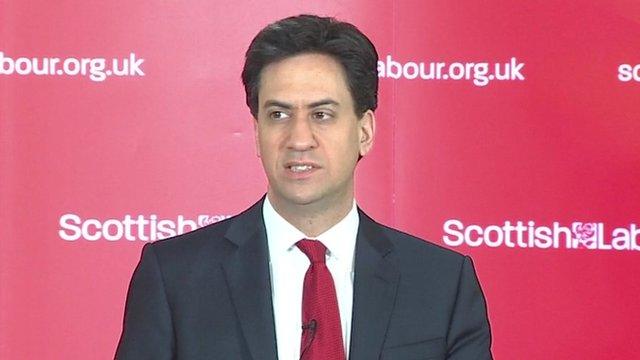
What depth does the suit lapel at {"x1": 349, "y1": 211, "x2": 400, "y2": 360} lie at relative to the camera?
2.08 m

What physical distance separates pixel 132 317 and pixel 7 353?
1.39 m

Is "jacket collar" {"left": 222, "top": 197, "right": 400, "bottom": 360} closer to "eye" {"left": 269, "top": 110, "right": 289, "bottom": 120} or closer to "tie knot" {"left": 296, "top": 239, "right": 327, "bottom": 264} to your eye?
"tie knot" {"left": 296, "top": 239, "right": 327, "bottom": 264}

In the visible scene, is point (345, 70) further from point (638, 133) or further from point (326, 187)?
point (638, 133)

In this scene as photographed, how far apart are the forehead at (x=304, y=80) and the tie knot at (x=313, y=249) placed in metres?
0.26

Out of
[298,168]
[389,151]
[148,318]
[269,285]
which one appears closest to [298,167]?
[298,168]

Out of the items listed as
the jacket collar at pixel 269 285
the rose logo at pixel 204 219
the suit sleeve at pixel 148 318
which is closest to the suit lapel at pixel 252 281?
the jacket collar at pixel 269 285

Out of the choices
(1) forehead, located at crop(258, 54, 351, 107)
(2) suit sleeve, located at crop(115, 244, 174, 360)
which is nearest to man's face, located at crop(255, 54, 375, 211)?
(1) forehead, located at crop(258, 54, 351, 107)

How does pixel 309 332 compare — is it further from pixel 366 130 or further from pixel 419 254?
pixel 366 130

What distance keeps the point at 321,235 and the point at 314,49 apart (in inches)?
13.9

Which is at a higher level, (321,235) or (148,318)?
(321,235)

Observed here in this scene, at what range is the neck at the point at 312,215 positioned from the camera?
2.15m

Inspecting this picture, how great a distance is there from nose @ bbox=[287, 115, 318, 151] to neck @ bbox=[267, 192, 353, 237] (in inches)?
4.8

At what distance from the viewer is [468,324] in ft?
7.05

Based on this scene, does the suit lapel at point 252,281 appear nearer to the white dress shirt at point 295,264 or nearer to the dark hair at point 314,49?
A: the white dress shirt at point 295,264
